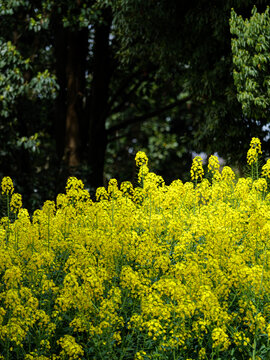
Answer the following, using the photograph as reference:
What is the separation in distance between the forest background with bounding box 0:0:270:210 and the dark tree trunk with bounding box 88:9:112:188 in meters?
0.03

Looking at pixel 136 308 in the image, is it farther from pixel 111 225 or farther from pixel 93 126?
pixel 93 126

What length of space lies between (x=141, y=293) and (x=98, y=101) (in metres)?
11.6

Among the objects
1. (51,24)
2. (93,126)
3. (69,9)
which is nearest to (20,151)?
(93,126)

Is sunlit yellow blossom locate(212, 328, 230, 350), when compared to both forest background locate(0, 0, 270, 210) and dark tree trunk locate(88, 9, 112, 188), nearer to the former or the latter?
forest background locate(0, 0, 270, 210)

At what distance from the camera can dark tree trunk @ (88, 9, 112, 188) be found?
16484 millimetres

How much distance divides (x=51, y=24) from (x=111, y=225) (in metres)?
10.4

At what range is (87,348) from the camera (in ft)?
18.1

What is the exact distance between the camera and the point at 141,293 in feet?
18.3

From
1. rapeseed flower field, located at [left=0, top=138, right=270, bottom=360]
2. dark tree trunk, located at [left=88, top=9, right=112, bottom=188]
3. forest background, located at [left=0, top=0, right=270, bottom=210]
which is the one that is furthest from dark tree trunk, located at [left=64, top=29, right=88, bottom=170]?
rapeseed flower field, located at [left=0, top=138, right=270, bottom=360]

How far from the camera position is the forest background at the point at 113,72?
12500 millimetres

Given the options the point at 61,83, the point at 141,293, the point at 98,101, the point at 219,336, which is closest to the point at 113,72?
the point at 98,101

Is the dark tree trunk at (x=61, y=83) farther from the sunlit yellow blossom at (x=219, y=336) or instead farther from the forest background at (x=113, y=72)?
the sunlit yellow blossom at (x=219, y=336)


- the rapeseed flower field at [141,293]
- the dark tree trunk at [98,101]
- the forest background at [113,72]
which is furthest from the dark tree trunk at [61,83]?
the rapeseed flower field at [141,293]

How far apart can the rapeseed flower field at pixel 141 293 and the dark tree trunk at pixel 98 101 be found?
355 inches
